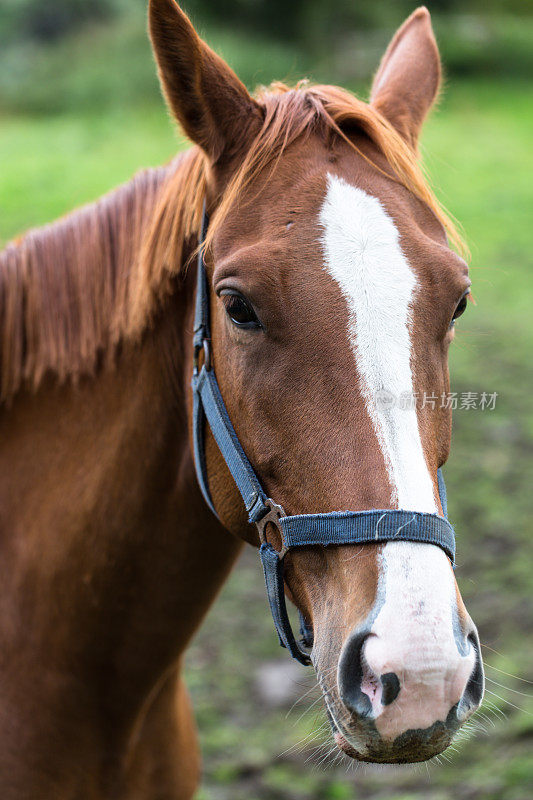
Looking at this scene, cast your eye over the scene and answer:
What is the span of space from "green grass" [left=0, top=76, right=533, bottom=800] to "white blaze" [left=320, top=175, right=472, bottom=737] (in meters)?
0.45

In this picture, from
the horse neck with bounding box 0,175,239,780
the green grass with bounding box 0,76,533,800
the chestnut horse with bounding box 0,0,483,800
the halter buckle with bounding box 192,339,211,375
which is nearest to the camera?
the chestnut horse with bounding box 0,0,483,800

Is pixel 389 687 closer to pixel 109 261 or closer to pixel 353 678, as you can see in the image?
pixel 353 678

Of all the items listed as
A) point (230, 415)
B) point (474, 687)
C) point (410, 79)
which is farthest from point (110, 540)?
point (410, 79)

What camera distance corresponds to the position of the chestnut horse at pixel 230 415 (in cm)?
151

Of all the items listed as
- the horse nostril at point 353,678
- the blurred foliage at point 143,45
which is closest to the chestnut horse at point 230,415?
the horse nostril at point 353,678

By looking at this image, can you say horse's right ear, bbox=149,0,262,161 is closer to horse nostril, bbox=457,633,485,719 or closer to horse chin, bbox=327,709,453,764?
horse nostril, bbox=457,633,485,719

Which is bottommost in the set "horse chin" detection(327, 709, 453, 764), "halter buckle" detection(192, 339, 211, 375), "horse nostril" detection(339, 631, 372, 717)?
"horse chin" detection(327, 709, 453, 764)

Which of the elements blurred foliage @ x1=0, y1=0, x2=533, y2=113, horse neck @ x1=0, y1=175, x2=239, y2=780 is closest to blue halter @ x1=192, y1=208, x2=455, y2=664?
horse neck @ x1=0, y1=175, x2=239, y2=780

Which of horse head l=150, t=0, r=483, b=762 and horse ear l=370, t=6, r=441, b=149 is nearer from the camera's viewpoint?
horse head l=150, t=0, r=483, b=762

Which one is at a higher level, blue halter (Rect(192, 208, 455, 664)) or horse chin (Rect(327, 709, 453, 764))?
blue halter (Rect(192, 208, 455, 664))

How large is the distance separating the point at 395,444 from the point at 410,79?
4.17ft

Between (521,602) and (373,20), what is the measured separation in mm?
17261

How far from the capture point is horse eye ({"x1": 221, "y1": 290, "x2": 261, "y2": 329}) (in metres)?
1.70

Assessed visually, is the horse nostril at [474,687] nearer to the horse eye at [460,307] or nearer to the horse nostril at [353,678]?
the horse nostril at [353,678]
